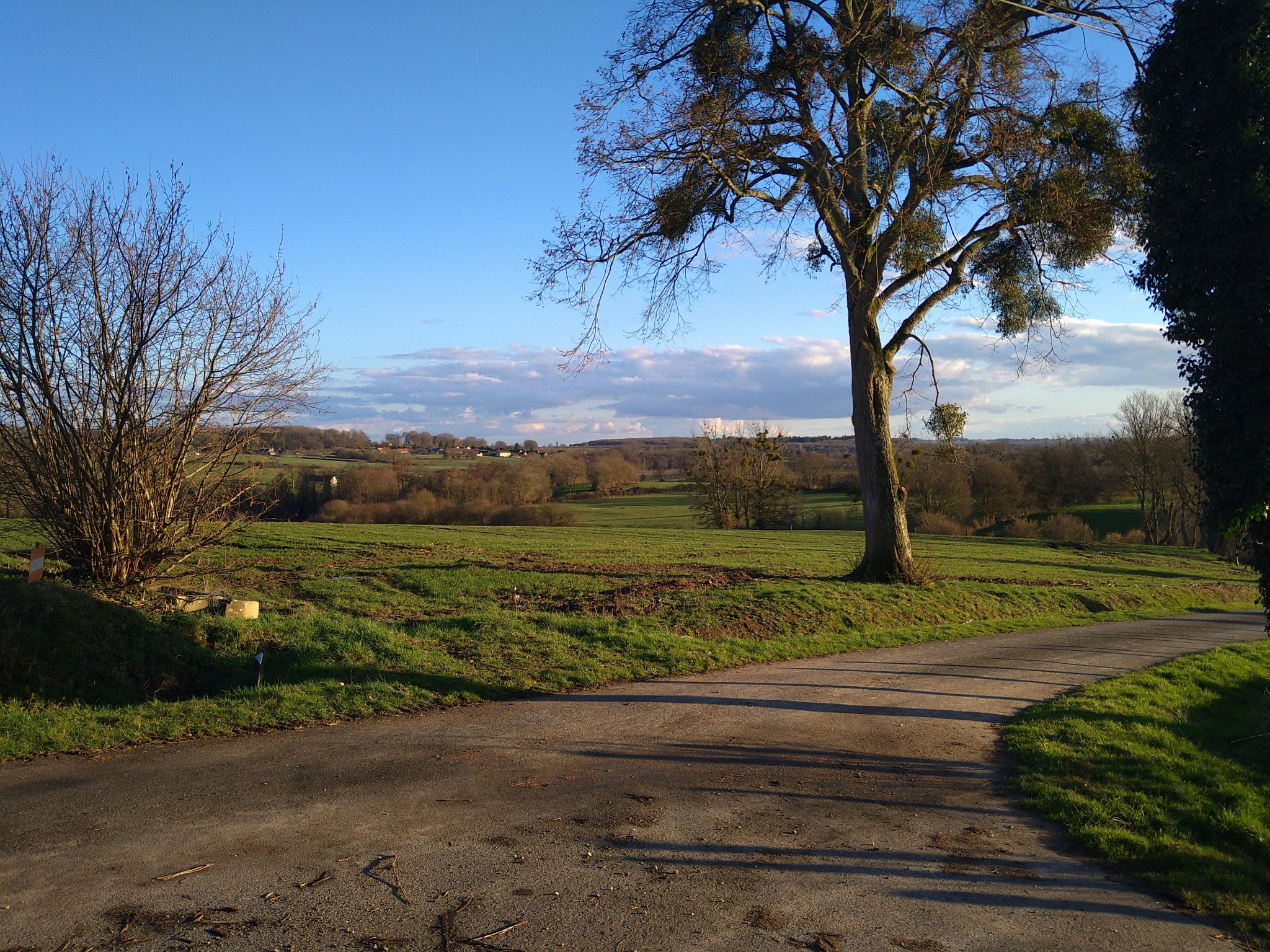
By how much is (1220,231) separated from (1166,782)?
4.52 metres

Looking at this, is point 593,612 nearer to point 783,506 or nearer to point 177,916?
point 177,916

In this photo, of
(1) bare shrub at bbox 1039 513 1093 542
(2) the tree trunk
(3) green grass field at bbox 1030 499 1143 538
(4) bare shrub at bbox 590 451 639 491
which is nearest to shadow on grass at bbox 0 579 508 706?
(2) the tree trunk

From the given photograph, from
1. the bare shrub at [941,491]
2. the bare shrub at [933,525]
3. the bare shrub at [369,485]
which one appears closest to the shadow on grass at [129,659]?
the bare shrub at [369,485]

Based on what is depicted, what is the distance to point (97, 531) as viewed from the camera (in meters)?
10.2

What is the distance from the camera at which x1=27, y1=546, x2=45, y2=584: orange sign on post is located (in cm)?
905

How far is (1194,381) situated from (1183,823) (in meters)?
4.04

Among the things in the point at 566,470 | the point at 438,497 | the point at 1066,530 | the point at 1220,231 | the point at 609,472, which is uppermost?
the point at 1220,231

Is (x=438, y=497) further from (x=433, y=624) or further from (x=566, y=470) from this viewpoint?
(x=433, y=624)

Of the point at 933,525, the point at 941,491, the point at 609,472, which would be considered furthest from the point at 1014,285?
the point at 609,472

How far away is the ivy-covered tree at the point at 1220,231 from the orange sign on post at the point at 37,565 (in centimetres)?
1166

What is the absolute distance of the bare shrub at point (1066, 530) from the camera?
4681 cm

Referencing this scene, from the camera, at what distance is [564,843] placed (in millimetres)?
4883

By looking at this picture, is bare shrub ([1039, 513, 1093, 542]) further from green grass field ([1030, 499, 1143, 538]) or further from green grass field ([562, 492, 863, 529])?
green grass field ([562, 492, 863, 529])

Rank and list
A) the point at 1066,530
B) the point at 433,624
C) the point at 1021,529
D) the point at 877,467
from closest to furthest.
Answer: the point at 433,624 < the point at 877,467 < the point at 1066,530 < the point at 1021,529
